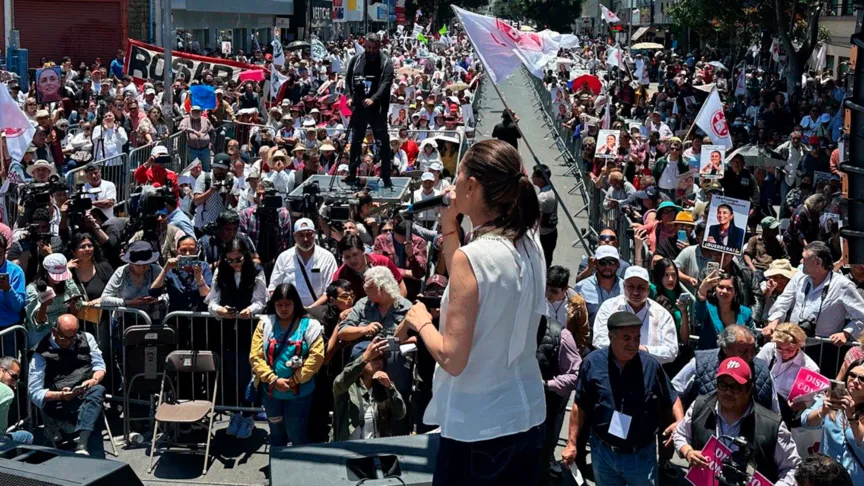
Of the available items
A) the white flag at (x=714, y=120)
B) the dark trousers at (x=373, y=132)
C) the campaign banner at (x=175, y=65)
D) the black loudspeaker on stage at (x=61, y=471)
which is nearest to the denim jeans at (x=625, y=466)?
the black loudspeaker on stage at (x=61, y=471)

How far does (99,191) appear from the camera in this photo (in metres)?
12.7

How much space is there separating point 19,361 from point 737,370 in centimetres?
568

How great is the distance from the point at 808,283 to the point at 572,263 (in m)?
6.17

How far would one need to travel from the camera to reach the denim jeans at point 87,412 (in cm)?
783

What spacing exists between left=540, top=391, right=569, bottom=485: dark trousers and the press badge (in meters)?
1.00

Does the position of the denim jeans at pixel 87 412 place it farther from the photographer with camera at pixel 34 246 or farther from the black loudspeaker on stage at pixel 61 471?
the black loudspeaker on stage at pixel 61 471

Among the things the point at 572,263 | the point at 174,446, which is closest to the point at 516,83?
the point at 572,263

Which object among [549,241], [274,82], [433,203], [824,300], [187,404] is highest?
[433,203]

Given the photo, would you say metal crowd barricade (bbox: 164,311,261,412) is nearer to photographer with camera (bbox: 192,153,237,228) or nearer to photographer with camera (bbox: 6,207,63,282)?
photographer with camera (bbox: 6,207,63,282)

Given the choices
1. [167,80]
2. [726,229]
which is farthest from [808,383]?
[167,80]

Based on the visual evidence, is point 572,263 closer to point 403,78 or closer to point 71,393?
point 71,393

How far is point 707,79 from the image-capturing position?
3578cm

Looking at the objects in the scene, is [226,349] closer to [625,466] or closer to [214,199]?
[625,466]

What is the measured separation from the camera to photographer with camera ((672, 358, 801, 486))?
570 centimetres
